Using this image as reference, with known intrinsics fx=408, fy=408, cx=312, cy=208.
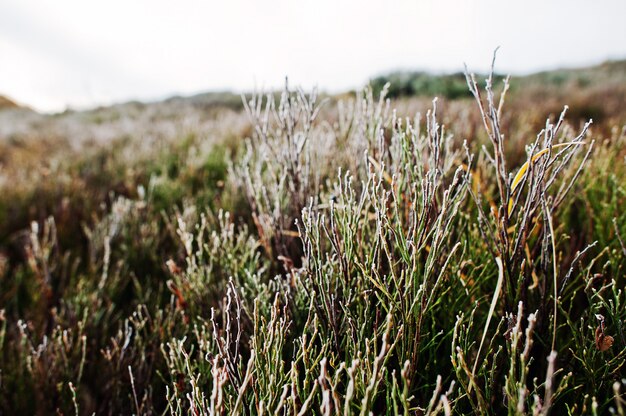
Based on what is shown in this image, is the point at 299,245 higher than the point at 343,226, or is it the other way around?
the point at 343,226

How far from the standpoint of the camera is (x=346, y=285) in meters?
1.30

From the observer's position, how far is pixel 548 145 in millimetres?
1030

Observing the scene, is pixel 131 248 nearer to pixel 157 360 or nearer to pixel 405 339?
pixel 157 360

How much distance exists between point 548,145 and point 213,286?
1.31m

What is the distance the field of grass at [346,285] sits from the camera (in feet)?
3.49

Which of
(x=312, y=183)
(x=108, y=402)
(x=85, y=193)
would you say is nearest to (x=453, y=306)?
(x=312, y=183)

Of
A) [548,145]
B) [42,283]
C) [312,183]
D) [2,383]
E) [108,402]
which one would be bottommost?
[108,402]

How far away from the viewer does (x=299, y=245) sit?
194 centimetres

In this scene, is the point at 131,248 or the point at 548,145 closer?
→ the point at 548,145

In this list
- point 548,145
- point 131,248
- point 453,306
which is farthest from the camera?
point 131,248

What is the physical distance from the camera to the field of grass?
1063 mm

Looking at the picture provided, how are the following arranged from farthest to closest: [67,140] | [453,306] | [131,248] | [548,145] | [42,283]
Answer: [67,140] → [131,248] → [42,283] → [453,306] → [548,145]

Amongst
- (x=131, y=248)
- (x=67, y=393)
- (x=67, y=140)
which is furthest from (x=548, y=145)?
(x=67, y=140)

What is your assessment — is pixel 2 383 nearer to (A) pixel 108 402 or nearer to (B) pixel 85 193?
(A) pixel 108 402
